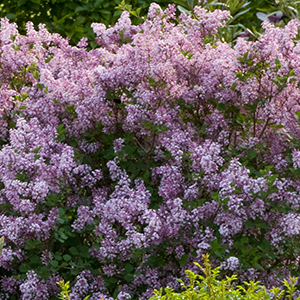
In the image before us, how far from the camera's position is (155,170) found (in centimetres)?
410

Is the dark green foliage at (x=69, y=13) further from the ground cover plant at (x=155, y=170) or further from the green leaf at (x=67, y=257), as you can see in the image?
the green leaf at (x=67, y=257)

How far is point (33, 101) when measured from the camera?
181 inches

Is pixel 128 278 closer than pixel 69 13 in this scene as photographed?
Yes

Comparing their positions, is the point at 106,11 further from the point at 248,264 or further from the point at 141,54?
the point at 248,264

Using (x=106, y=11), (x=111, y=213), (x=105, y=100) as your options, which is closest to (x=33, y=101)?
(x=105, y=100)

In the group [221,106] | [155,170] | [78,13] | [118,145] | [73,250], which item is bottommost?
[78,13]

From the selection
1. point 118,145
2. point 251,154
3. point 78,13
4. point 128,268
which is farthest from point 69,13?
point 128,268

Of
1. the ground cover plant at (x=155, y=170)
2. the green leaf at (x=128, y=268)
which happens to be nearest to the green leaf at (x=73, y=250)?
the ground cover plant at (x=155, y=170)

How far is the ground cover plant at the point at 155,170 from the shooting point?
3684 millimetres

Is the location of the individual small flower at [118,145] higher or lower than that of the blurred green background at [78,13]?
higher

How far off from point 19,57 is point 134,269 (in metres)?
1.94

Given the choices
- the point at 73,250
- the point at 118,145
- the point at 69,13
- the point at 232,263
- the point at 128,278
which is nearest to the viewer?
the point at 232,263

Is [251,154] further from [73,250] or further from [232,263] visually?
[73,250]

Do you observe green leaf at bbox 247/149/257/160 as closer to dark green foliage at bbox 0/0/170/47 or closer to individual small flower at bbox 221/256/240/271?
individual small flower at bbox 221/256/240/271
